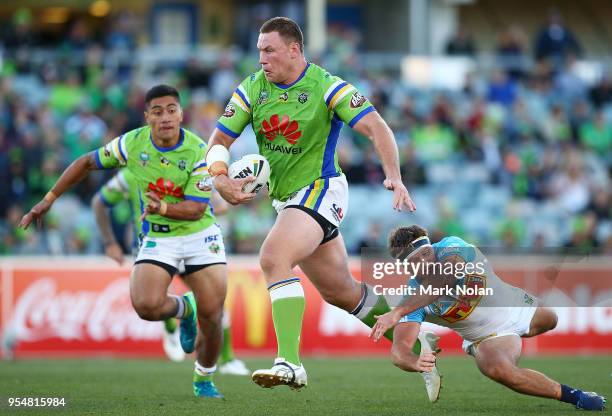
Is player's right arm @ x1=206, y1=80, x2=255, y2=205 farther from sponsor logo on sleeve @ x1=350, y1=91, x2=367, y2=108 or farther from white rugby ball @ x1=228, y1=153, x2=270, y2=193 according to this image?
sponsor logo on sleeve @ x1=350, y1=91, x2=367, y2=108

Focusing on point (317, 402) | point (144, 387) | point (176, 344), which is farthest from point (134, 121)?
point (317, 402)

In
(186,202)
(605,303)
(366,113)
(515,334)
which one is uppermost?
(366,113)

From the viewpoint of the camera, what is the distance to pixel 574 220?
21.6 m

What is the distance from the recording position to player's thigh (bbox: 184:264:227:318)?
10195mm

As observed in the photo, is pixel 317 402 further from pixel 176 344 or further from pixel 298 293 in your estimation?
pixel 176 344

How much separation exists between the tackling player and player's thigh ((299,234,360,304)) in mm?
413

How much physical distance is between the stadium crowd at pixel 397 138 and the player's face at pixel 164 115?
7.69 m

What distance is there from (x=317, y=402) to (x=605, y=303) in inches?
317

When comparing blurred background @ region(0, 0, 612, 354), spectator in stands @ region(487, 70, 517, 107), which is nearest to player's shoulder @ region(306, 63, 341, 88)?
blurred background @ region(0, 0, 612, 354)

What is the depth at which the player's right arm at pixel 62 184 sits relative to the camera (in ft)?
33.1

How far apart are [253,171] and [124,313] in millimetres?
9167

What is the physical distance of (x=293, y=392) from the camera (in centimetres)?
1064

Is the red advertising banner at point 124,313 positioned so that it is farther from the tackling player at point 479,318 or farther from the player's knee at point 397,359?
the player's knee at point 397,359

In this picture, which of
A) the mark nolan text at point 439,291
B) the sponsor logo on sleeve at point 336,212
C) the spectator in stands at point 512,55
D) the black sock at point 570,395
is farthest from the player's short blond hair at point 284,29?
the spectator in stands at point 512,55
